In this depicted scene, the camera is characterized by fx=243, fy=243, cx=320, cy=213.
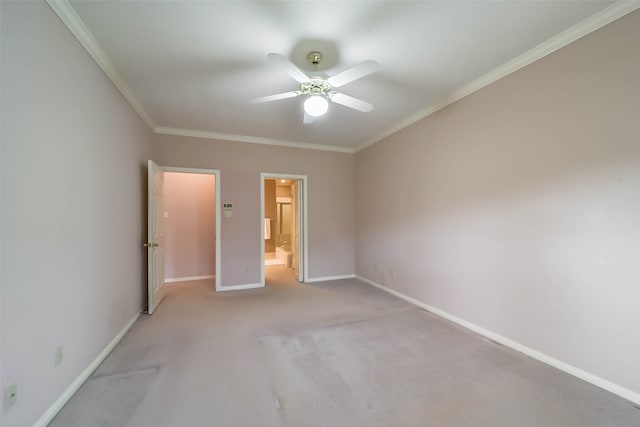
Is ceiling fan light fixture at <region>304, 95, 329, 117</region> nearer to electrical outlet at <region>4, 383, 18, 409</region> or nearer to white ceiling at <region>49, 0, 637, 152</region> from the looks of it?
white ceiling at <region>49, 0, 637, 152</region>

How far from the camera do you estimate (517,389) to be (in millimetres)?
1814

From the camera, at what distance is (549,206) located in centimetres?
212

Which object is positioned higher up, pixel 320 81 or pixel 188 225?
pixel 320 81

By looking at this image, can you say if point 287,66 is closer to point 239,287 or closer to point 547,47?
point 547,47

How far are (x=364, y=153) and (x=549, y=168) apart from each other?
310 cm

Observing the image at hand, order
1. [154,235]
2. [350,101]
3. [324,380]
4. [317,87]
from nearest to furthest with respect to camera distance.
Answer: [324,380], [317,87], [350,101], [154,235]

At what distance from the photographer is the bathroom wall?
23.9 ft

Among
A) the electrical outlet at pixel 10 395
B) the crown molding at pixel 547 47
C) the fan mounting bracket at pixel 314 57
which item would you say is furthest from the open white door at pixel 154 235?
the crown molding at pixel 547 47

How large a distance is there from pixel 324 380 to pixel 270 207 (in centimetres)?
596

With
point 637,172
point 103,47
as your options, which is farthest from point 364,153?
point 103,47

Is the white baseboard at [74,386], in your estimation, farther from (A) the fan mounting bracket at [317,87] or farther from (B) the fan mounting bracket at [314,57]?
(B) the fan mounting bracket at [314,57]

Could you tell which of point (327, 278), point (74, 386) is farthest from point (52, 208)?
point (327, 278)

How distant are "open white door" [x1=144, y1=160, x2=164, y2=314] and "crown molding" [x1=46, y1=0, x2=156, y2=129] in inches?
35.7

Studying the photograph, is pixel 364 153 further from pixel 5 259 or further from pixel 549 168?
pixel 5 259
